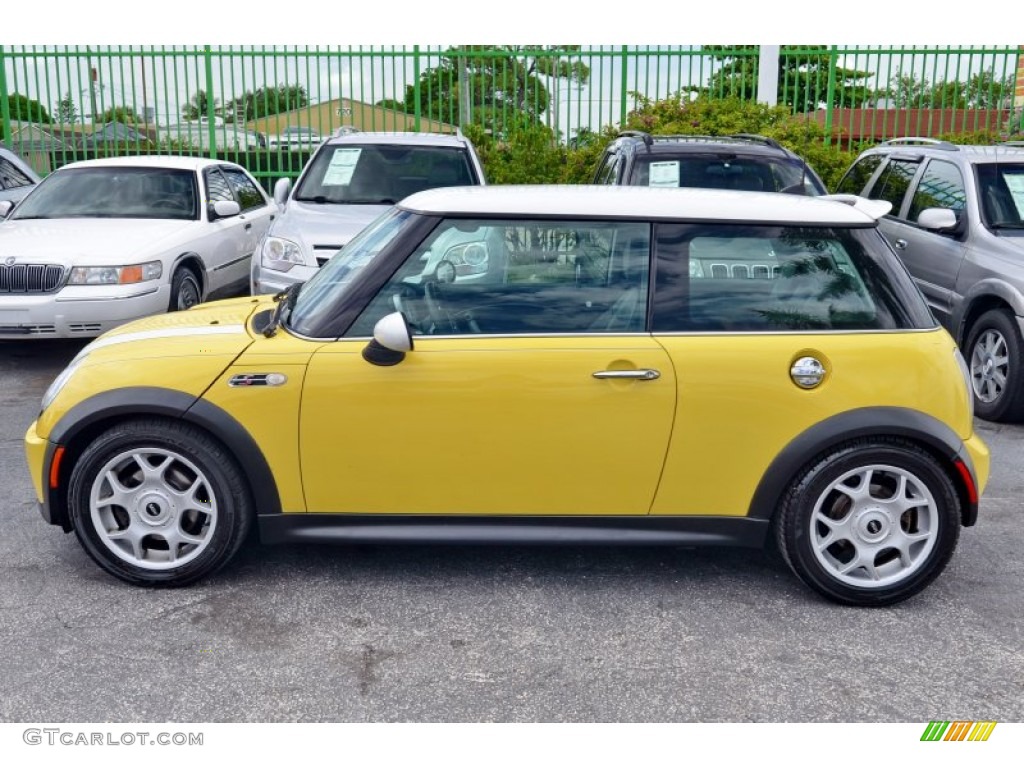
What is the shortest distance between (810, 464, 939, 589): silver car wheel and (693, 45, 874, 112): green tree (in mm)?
11259

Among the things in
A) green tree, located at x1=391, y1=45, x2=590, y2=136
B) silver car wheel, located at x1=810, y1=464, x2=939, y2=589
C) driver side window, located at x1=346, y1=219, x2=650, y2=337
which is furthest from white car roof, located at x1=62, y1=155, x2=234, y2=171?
silver car wheel, located at x1=810, y1=464, x2=939, y2=589

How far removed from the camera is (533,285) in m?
4.18

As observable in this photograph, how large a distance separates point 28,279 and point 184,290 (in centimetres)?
127

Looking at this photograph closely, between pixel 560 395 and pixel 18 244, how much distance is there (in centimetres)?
582

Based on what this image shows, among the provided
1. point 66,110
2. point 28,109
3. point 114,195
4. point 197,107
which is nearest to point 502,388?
point 114,195

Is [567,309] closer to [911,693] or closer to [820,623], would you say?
[820,623]

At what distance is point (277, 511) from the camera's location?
4207 millimetres

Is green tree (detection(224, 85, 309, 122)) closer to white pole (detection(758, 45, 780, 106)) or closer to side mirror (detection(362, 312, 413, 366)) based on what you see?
white pole (detection(758, 45, 780, 106))

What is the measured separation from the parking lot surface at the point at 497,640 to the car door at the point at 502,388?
410 mm

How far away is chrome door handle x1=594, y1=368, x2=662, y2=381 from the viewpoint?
404 centimetres

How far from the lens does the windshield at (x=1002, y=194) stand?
7.59 meters

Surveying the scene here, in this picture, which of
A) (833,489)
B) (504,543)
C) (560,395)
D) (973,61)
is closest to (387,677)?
(504,543)

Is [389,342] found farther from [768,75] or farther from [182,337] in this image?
[768,75]

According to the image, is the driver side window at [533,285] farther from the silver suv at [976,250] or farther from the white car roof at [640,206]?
the silver suv at [976,250]
